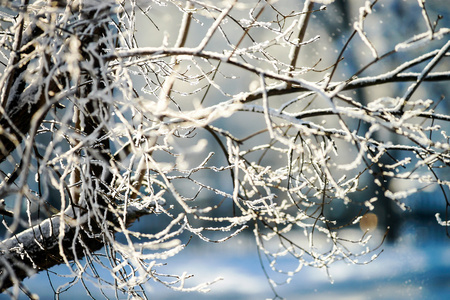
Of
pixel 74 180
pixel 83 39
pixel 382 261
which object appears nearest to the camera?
pixel 83 39

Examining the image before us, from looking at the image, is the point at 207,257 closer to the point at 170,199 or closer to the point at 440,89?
the point at 170,199

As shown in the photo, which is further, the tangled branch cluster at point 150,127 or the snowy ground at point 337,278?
the snowy ground at point 337,278

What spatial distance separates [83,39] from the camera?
2.33 m

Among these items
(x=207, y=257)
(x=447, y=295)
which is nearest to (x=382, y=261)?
(x=447, y=295)

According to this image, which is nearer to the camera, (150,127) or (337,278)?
(150,127)

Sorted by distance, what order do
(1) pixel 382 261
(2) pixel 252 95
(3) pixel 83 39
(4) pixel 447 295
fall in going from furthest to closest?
(1) pixel 382 261 → (4) pixel 447 295 → (2) pixel 252 95 → (3) pixel 83 39

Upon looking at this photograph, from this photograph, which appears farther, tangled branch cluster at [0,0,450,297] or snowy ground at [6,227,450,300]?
snowy ground at [6,227,450,300]

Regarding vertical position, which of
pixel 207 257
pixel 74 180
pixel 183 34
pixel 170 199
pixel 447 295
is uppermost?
pixel 170 199

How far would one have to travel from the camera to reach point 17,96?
2520 millimetres

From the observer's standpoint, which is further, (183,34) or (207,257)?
(207,257)

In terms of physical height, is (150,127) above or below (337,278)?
below

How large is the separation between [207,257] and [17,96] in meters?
11.2

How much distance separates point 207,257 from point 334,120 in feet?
20.4

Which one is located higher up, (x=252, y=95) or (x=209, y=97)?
(x=209, y=97)
